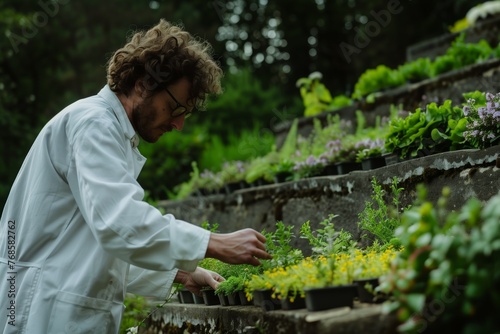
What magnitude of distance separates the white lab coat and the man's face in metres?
0.08

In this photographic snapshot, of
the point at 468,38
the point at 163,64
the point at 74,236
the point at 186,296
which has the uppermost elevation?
the point at 468,38

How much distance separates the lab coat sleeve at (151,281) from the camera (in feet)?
11.3

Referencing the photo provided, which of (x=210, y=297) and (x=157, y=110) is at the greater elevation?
(x=157, y=110)

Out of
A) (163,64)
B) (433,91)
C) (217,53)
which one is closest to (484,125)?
(163,64)

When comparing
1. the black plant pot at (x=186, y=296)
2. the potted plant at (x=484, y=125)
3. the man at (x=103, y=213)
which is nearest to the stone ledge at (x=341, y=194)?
the potted plant at (x=484, y=125)

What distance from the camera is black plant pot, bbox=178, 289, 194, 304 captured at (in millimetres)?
4352

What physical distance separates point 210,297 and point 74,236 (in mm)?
1194

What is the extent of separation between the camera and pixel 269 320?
2926 millimetres

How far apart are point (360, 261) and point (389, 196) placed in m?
1.56

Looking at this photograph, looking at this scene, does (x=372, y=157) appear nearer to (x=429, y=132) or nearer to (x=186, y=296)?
(x=429, y=132)

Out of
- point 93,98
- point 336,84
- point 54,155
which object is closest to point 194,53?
point 93,98

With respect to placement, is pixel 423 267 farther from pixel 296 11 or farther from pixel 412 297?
pixel 296 11

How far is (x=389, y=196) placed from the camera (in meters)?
4.47

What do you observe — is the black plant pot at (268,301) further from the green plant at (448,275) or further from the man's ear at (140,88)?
the man's ear at (140,88)
